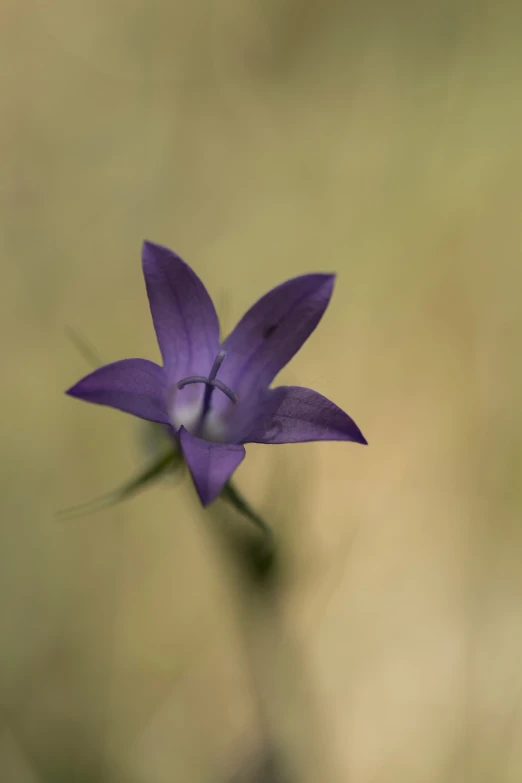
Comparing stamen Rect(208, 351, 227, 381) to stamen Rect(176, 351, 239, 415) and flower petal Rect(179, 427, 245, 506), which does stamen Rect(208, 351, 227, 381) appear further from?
flower petal Rect(179, 427, 245, 506)

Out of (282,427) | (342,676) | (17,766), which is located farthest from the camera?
(342,676)

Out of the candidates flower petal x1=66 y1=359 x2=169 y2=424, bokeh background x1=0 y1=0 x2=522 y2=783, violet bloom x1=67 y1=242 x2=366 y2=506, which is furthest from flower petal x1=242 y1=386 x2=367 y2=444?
bokeh background x1=0 y1=0 x2=522 y2=783

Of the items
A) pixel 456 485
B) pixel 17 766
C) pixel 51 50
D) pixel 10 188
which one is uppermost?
pixel 51 50

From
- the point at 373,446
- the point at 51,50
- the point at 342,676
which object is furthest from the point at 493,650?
the point at 51,50

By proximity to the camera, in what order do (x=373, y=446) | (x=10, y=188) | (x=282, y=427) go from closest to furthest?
1. (x=282, y=427)
2. (x=373, y=446)
3. (x=10, y=188)

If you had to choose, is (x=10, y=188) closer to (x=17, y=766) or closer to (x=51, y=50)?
(x=51, y=50)

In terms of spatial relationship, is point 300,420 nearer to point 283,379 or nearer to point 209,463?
point 209,463

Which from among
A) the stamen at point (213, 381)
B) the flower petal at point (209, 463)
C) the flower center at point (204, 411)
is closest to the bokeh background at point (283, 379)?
the flower center at point (204, 411)
